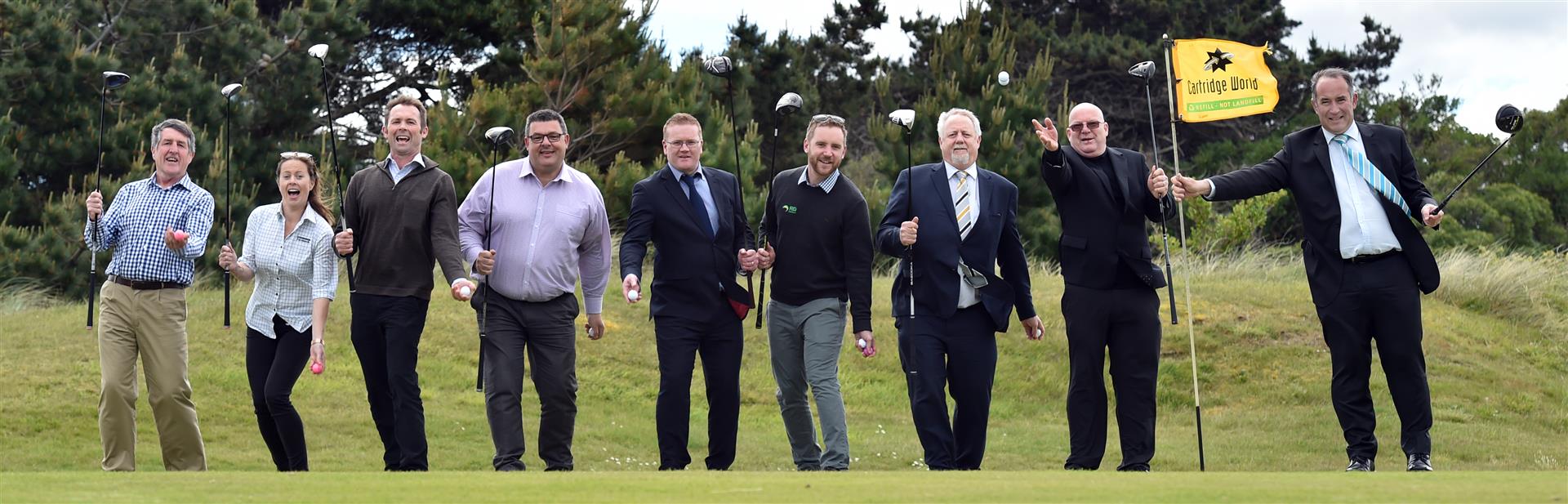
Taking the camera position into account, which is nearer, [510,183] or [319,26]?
[510,183]

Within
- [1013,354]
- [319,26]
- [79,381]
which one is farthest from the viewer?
[319,26]

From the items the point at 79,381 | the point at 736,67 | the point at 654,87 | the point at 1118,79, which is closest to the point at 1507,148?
the point at 1118,79

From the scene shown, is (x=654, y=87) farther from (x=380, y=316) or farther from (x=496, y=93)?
(x=380, y=316)

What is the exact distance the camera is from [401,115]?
8.91m

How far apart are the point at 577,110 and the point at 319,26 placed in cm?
532

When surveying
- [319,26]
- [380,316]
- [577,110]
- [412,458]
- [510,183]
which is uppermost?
[319,26]

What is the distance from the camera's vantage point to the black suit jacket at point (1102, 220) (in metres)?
8.79

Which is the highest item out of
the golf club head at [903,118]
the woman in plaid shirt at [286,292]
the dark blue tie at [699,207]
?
the golf club head at [903,118]

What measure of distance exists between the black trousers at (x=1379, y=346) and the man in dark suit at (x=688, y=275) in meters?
2.98

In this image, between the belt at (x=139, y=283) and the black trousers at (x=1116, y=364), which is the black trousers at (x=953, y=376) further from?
the belt at (x=139, y=283)

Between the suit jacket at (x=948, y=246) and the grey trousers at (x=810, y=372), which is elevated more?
the suit jacket at (x=948, y=246)

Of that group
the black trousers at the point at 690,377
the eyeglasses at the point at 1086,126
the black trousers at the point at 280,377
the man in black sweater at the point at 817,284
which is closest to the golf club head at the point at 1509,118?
the eyeglasses at the point at 1086,126

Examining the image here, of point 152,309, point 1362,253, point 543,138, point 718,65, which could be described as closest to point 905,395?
point 718,65

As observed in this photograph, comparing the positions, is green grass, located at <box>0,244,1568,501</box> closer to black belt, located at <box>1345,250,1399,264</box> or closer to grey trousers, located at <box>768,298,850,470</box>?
grey trousers, located at <box>768,298,850,470</box>
